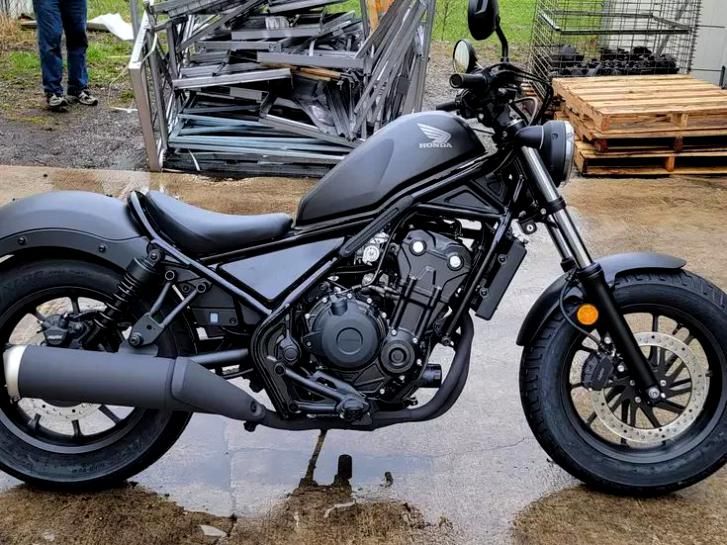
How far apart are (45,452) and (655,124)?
16.7ft

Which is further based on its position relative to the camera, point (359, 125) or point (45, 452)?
point (359, 125)

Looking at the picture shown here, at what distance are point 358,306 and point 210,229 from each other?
0.57 metres

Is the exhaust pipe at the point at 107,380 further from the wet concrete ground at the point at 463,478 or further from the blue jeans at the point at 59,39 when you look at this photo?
the blue jeans at the point at 59,39

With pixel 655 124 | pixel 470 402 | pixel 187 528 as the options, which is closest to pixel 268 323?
pixel 187 528

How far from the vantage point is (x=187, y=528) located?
3.05 metres

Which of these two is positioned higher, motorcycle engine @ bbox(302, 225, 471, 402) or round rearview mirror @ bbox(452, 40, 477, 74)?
round rearview mirror @ bbox(452, 40, 477, 74)

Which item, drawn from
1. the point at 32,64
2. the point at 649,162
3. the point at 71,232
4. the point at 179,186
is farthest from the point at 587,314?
the point at 32,64

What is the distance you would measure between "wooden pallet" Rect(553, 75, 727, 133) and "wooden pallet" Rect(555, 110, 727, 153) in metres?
0.02

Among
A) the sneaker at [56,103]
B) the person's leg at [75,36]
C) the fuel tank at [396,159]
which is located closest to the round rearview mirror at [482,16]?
the fuel tank at [396,159]

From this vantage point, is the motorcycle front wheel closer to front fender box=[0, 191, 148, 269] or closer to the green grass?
front fender box=[0, 191, 148, 269]

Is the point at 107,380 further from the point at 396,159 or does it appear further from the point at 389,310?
the point at 396,159

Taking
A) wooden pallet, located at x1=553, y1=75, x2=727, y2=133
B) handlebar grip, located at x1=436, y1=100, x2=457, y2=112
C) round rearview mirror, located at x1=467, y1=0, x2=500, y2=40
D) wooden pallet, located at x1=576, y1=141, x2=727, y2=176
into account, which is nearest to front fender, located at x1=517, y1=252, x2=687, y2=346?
handlebar grip, located at x1=436, y1=100, x2=457, y2=112

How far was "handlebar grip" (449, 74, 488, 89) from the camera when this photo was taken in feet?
9.46

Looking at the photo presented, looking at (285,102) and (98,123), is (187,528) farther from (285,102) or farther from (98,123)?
(98,123)
